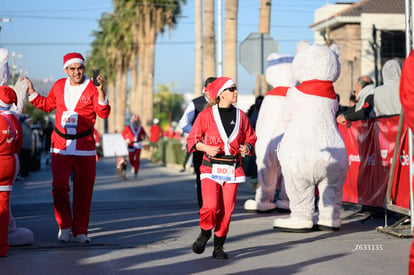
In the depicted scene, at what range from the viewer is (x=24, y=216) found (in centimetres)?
1197

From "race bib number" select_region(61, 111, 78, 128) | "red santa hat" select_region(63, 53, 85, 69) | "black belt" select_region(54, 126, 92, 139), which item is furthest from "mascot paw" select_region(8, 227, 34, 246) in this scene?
"red santa hat" select_region(63, 53, 85, 69)

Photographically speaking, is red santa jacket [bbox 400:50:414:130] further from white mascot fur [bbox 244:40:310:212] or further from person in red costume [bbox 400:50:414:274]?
white mascot fur [bbox 244:40:310:212]

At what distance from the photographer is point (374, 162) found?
11.2m

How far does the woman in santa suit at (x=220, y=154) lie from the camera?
7949mm

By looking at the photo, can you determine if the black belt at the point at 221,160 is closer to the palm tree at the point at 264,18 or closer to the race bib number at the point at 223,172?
the race bib number at the point at 223,172

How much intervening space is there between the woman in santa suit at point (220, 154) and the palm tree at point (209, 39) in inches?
799

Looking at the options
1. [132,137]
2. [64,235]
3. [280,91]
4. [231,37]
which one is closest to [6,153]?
[64,235]

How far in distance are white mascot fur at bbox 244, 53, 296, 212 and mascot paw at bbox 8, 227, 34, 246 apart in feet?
13.6

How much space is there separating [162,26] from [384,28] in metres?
13.5

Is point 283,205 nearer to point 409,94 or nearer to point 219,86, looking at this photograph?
point 219,86

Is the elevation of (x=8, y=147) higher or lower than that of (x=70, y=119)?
lower

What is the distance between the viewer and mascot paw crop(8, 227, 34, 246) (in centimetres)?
872

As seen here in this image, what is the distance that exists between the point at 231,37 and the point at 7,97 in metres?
18.2

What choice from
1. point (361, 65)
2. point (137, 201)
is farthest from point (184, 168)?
point (361, 65)
